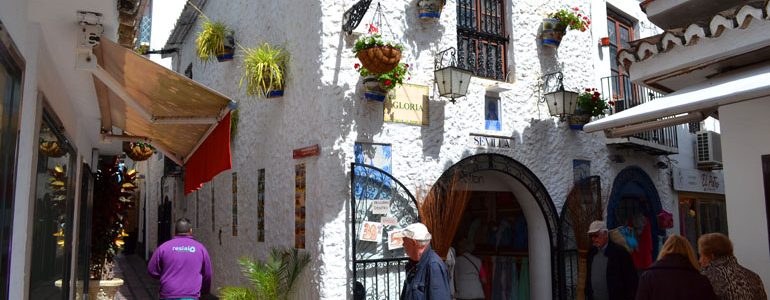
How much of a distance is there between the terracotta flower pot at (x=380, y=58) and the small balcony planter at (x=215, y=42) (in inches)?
148

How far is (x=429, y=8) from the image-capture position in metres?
8.32

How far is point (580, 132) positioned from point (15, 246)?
323 inches

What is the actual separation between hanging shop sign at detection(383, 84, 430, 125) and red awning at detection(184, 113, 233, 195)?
2.28 metres

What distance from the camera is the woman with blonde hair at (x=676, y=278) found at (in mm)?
4512

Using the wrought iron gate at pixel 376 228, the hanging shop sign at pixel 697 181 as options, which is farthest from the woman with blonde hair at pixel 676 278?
the hanging shop sign at pixel 697 181

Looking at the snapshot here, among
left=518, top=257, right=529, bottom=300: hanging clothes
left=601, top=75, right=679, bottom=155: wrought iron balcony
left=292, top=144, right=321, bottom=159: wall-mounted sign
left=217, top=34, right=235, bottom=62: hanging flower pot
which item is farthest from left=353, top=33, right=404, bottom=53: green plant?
left=601, top=75, right=679, bottom=155: wrought iron balcony

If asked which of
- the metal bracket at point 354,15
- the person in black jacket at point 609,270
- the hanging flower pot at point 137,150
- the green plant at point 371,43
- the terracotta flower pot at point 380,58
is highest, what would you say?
the metal bracket at point 354,15

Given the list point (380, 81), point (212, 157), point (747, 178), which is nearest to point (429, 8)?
point (380, 81)

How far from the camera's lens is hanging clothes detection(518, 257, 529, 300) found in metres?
9.71

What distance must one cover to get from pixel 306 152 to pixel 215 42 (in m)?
3.45

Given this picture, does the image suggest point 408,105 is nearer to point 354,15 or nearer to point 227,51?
point 354,15

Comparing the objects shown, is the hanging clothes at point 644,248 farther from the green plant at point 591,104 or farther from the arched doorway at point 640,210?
the green plant at point 591,104

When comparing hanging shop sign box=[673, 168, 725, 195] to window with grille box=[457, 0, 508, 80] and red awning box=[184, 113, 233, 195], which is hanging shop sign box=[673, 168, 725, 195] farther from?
red awning box=[184, 113, 233, 195]

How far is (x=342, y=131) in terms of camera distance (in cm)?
757
